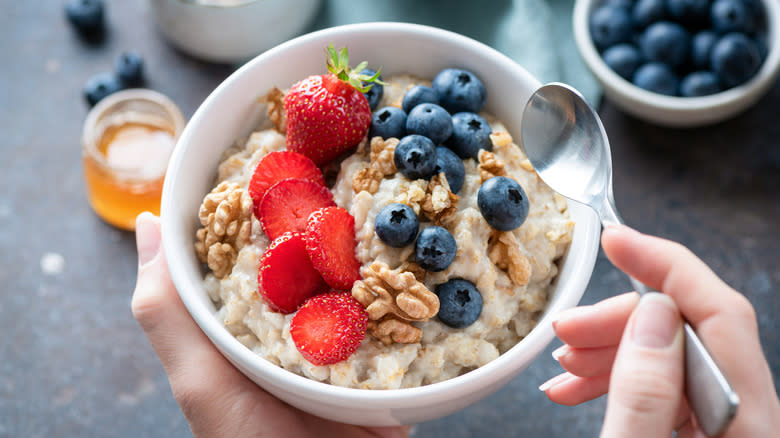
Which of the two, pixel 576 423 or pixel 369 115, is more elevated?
pixel 369 115

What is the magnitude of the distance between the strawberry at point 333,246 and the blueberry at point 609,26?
60.3 inches

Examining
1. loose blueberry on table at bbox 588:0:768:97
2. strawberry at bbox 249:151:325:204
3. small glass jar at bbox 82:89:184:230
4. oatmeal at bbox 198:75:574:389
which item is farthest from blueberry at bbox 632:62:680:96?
small glass jar at bbox 82:89:184:230

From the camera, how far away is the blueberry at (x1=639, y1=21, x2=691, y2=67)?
2436mm

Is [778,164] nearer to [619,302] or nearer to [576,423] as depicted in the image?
[576,423]

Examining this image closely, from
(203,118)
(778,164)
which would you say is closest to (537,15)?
(778,164)

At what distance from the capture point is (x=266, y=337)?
1369 mm

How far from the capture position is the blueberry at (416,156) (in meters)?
1.36

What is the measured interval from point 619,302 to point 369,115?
62 centimetres

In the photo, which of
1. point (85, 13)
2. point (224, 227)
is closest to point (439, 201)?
point (224, 227)

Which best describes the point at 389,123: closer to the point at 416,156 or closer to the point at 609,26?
the point at 416,156

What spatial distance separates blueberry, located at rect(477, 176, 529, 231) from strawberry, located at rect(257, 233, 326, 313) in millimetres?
353

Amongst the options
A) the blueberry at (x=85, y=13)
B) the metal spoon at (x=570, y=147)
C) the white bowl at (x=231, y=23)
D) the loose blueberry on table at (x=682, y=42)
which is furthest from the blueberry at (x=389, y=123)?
the blueberry at (x=85, y=13)

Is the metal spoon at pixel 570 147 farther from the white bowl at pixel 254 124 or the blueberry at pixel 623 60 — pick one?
the blueberry at pixel 623 60

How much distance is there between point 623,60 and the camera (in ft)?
8.05
